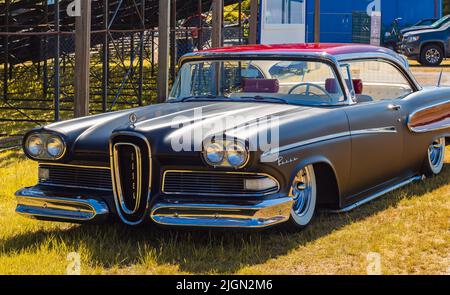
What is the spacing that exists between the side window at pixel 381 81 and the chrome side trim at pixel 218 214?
79.3 inches

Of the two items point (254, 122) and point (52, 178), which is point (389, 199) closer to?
point (254, 122)

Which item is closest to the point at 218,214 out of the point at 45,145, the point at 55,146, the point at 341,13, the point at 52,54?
the point at 55,146

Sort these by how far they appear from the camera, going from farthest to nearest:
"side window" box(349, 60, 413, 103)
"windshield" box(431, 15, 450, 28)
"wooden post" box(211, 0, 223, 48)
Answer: "windshield" box(431, 15, 450, 28)
"wooden post" box(211, 0, 223, 48)
"side window" box(349, 60, 413, 103)

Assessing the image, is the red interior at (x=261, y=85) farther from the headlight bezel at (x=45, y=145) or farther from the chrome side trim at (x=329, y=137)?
the headlight bezel at (x=45, y=145)

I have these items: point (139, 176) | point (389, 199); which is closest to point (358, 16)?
point (389, 199)

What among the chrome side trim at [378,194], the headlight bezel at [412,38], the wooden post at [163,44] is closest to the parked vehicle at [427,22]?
the headlight bezel at [412,38]

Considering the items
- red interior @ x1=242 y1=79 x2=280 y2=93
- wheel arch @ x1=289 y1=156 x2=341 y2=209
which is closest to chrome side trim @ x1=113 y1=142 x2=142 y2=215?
wheel arch @ x1=289 y1=156 x2=341 y2=209

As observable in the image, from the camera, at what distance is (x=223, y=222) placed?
4.79 m

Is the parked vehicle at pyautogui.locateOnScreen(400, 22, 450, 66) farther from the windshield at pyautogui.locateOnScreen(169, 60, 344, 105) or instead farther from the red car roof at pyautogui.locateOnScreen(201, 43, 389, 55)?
the windshield at pyautogui.locateOnScreen(169, 60, 344, 105)

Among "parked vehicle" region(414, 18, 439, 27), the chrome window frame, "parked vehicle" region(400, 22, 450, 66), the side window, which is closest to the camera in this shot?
the chrome window frame

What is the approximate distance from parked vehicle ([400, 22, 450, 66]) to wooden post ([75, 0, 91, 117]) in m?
16.8

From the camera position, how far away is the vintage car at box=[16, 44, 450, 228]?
4844mm

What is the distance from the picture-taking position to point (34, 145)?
5426 mm

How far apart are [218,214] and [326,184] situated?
112 centimetres
